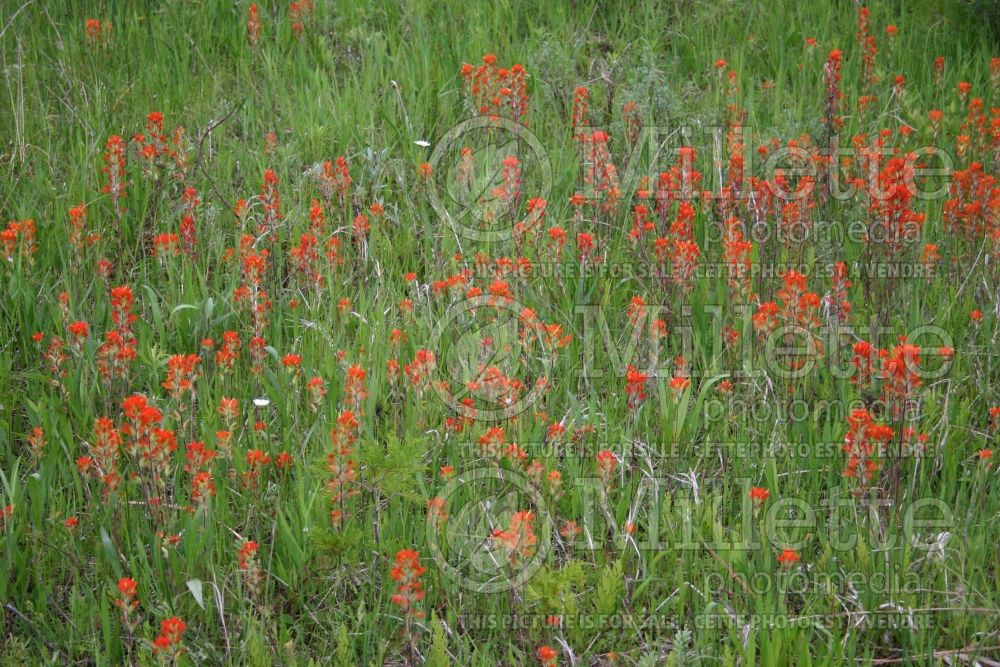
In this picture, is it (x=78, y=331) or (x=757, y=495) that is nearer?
(x=757, y=495)

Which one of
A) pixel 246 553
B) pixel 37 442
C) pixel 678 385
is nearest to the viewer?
pixel 246 553

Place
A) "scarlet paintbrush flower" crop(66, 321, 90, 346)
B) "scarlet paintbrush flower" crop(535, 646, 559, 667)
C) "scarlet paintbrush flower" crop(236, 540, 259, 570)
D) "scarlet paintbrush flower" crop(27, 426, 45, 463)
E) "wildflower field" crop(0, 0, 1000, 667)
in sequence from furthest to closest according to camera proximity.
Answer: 1. "scarlet paintbrush flower" crop(66, 321, 90, 346)
2. "scarlet paintbrush flower" crop(27, 426, 45, 463)
3. "wildflower field" crop(0, 0, 1000, 667)
4. "scarlet paintbrush flower" crop(236, 540, 259, 570)
5. "scarlet paintbrush flower" crop(535, 646, 559, 667)

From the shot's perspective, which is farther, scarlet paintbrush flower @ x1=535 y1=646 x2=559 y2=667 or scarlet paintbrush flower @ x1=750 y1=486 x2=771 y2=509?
scarlet paintbrush flower @ x1=750 y1=486 x2=771 y2=509

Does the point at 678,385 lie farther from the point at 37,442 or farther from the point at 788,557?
the point at 37,442

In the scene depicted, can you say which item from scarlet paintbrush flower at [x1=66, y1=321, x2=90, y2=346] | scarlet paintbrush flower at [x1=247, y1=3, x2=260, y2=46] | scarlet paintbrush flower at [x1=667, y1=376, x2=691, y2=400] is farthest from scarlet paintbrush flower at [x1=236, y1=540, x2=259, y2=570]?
scarlet paintbrush flower at [x1=247, y1=3, x2=260, y2=46]

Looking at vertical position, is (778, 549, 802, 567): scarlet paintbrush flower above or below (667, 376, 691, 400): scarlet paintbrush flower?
below

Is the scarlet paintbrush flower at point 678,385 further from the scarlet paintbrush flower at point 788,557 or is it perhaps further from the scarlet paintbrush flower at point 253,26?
the scarlet paintbrush flower at point 253,26

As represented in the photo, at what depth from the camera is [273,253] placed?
4.50 m

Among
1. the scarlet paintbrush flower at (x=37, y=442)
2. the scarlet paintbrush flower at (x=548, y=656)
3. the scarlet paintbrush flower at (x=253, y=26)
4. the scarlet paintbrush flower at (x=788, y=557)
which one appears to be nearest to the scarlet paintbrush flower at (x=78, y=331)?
the scarlet paintbrush flower at (x=37, y=442)

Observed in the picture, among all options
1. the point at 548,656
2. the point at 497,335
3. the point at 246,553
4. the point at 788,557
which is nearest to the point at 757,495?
the point at 788,557

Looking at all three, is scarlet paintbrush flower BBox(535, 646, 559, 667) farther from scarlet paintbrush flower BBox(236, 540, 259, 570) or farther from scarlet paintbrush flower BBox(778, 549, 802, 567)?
scarlet paintbrush flower BBox(236, 540, 259, 570)

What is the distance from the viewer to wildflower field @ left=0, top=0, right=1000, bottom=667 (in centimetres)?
294

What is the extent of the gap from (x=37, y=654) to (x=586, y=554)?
1.64 m

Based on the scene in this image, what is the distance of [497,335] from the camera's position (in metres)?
4.00
